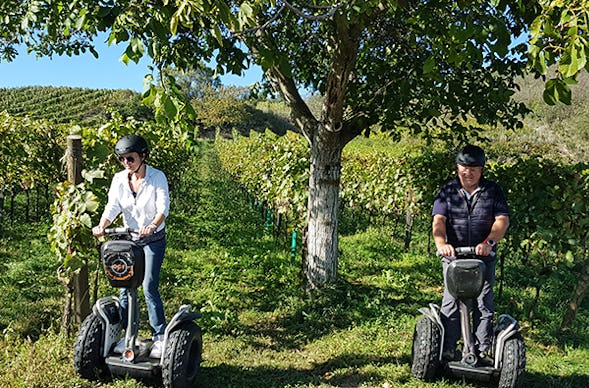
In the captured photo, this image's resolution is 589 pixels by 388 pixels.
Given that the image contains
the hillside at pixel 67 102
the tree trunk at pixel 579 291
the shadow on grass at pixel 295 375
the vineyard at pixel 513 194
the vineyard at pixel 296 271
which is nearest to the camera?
the shadow on grass at pixel 295 375

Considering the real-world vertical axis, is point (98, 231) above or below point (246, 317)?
above

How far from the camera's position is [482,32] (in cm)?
269

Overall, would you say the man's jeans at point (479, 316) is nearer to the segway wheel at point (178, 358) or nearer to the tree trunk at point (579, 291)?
the tree trunk at point (579, 291)

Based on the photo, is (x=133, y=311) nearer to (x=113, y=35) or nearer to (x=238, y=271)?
(x=113, y=35)

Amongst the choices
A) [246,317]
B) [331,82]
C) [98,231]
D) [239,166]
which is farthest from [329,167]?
[239,166]

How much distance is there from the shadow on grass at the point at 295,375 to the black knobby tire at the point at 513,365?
919mm

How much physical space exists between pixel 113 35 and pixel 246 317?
3301 millimetres

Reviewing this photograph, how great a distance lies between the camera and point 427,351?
341cm

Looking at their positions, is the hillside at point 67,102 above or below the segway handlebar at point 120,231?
above

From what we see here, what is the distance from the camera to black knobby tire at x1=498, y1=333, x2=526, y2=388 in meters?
3.22

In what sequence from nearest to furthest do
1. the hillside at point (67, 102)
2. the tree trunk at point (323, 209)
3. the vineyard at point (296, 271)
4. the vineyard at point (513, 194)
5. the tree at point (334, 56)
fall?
1. the tree at point (334, 56)
2. the vineyard at point (296, 271)
3. the vineyard at point (513, 194)
4. the tree trunk at point (323, 209)
5. the hillside at point (67, 102)

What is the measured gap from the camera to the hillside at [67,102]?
48309 mm

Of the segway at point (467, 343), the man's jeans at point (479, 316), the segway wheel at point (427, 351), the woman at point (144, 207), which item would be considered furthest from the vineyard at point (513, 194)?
the woman at point (144, 207)

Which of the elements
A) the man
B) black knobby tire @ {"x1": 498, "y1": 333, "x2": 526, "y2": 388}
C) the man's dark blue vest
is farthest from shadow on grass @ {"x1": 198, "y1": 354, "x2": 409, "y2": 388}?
the man's dark blue vest
